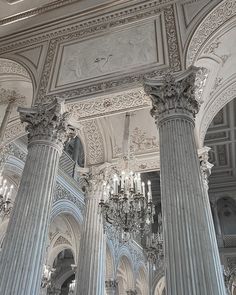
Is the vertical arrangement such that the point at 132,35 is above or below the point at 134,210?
above

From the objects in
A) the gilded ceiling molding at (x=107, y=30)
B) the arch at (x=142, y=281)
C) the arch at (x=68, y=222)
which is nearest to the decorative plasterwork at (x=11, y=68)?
the gilded ceiling molding at (x=107, y=30)

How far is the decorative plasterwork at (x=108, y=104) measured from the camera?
218 inches

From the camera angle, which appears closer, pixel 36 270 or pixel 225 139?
pixel 36 270

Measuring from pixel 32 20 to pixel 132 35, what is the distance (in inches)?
101

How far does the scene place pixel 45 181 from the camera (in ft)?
16.3

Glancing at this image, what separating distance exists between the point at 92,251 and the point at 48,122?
270cm

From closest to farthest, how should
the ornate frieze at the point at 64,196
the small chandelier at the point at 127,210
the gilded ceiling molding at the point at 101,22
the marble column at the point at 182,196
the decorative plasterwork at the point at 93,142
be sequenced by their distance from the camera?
the marble column at the point at 182,196
the small chandelier at the point at 127,210
the gilded ceiling molding at the point at 101,22
the decorative plasterwork at the point at 93,142
the ornate frieze at the point at 64,196

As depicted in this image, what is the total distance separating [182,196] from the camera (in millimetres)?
4051

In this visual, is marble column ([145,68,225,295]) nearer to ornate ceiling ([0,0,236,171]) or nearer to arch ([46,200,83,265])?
ornate ceiling ([0,0,236,171])

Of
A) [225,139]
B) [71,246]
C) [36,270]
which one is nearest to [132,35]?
[36,270]

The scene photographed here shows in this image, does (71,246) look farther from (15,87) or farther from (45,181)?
(45,181)

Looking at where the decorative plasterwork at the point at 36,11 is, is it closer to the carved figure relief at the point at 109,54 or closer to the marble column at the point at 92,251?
the carved figure relief at the point at 109,54

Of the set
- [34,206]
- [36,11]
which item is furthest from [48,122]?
[36,11]

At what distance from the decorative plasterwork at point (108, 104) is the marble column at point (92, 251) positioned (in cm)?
200
